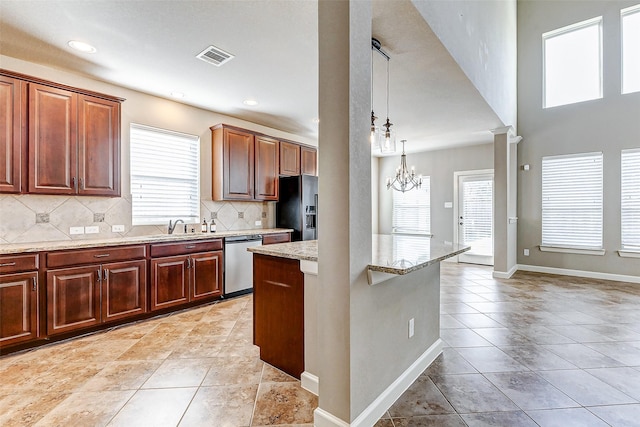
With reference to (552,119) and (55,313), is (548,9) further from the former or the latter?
(55,313)

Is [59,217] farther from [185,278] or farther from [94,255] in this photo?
[185,278]

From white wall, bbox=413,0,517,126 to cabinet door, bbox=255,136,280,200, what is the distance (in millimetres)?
3047

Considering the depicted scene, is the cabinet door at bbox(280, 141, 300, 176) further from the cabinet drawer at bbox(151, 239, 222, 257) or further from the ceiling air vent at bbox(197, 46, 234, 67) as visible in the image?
the ceiling air vent at bbox(197, 46, 234, 67)

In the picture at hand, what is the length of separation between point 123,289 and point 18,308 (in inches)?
30.6

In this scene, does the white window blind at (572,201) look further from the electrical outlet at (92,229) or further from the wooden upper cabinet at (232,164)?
the electrical outlet at (92,229)

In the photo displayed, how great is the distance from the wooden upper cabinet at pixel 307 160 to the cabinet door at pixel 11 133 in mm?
3678

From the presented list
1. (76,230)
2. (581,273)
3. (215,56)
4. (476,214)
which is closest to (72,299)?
(76,230)

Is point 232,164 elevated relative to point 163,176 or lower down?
elevated

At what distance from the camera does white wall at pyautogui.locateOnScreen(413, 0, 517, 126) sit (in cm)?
249

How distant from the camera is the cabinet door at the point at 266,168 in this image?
4.77m

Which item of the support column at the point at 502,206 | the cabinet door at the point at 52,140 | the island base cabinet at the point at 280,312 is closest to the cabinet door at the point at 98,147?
the cabinet door at the point at 52,140

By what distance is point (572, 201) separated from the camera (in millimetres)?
5352

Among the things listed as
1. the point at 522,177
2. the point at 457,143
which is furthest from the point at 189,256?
the point at 522,177

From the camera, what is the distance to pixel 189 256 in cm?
364
